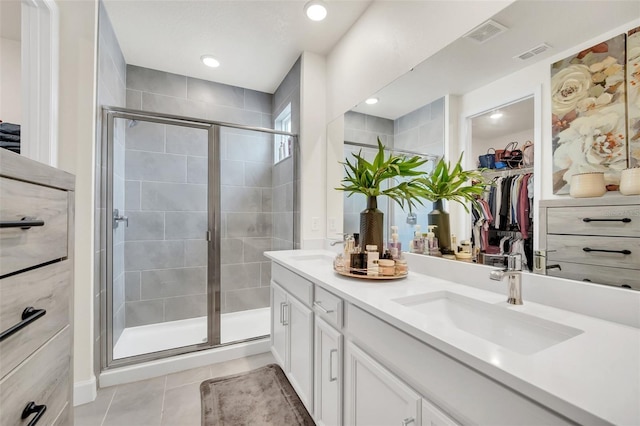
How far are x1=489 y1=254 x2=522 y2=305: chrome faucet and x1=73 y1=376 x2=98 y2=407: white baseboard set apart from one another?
2275mm

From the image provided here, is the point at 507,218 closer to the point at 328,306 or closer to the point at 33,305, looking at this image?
the point at 328,306

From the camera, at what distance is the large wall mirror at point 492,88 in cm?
91

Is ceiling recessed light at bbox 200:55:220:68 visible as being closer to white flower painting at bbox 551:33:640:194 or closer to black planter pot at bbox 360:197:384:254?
black planter pot at bbox 360:197:384:254

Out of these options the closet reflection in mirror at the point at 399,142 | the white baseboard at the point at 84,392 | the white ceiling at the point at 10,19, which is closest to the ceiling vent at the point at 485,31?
the closet reflection in mirror at the point at 399,142

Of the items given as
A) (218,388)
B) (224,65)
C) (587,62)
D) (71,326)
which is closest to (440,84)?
(587,62)

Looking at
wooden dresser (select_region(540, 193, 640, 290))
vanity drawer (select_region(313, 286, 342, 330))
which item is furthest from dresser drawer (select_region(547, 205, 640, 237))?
vanity drawer (select_region(313, 286, 342, 330))

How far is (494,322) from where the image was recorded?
3.02 ft

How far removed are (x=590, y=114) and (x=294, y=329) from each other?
156 centimetres

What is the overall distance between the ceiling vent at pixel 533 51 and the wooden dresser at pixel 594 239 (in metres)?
0.53

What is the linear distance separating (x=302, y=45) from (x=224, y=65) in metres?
0.80

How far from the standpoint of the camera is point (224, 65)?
2572 mm

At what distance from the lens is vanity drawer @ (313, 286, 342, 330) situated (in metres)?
1.13

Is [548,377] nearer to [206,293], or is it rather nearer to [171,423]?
[171,423]

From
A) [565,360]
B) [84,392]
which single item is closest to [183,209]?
[84,392]
